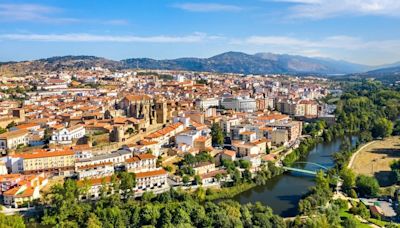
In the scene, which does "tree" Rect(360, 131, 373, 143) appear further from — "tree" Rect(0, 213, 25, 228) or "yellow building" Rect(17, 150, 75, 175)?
"tree" Rect(0, 213, 25, 228)

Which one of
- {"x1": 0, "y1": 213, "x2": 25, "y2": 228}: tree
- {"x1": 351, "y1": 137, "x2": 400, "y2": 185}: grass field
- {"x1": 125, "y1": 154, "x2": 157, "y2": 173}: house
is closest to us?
{"x1": 0, "y1": 213, "x2": 25, "y2": 228}: tree

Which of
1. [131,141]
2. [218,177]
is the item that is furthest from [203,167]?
[131,141]

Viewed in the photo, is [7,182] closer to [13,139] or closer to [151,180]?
[13,139]

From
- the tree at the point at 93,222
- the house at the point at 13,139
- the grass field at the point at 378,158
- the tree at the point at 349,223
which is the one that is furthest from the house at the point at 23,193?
the grass field at the point at 378,158

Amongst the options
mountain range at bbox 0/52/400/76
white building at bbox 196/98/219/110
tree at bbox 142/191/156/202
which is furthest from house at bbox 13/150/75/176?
mountain range at bbox 0/52/400/76

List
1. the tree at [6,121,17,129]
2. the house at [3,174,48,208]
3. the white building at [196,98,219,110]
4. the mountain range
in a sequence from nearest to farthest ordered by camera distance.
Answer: the house at [3,174,48,208] → the tree at [6,121,17,129] → the white building at [196,98,219,110] → the mountain range

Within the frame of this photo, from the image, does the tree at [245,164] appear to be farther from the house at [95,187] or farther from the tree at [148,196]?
the house at [95,187]

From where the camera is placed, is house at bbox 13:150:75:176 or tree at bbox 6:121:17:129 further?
tree at bbox 6:121:17:129
